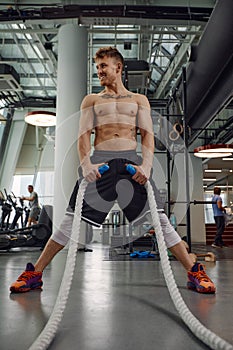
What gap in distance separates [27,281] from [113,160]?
0.83 meters

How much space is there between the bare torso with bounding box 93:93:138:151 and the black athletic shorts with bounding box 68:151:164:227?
104 millimetres

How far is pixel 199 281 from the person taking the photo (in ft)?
6.24

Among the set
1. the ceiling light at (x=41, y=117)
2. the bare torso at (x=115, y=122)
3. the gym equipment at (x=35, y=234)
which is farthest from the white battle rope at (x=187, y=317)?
the ceiling light at (x=41, y=117)

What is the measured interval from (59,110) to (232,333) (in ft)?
16.4

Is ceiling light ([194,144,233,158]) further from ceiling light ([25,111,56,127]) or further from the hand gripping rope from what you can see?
the hand gripping rope

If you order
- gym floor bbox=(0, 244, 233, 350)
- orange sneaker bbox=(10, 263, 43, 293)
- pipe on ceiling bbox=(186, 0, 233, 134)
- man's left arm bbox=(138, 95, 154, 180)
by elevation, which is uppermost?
pipe on ceiling bbox=(186, 0, 233, 134)

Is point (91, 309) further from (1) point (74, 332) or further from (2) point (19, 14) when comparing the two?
(2) point (19, 14)

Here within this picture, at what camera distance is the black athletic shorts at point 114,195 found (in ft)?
5.69

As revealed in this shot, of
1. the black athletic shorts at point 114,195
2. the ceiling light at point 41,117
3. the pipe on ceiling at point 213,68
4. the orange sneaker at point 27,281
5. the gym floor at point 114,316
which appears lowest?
the gym floor at point 114,316

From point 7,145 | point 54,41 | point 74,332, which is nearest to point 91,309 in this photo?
point 74,332

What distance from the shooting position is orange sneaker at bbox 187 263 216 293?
6.16 feet

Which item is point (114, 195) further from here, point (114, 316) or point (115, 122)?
point (114, 316)

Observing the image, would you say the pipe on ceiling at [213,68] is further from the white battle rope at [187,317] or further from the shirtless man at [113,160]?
the white battle rope at [187,317]

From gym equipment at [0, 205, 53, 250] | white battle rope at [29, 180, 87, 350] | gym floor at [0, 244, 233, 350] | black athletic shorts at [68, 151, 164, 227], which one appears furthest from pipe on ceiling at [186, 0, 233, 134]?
gym equipment at [0, 205, 53, 250]
